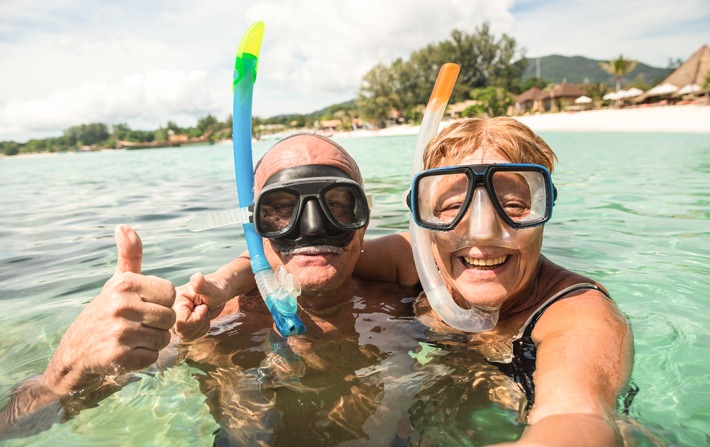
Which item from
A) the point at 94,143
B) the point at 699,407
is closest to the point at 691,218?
the point at 699,407

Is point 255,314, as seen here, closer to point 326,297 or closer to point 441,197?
point 326,297

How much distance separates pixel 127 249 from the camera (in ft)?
5.22

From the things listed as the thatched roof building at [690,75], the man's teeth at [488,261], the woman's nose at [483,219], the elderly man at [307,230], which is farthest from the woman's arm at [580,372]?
the thatched roof building at [690,75]

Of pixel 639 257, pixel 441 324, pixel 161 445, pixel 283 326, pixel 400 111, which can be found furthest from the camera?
pixel 400 111

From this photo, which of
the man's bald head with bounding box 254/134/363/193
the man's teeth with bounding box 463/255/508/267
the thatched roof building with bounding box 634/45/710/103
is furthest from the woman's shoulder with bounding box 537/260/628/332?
the thatched roof building with bounding box 634/45/710/103

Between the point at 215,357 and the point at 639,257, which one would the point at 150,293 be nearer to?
the point at 215,357

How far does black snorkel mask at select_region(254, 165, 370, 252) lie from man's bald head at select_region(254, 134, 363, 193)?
0.05 m

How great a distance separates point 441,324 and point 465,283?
56 centimetres

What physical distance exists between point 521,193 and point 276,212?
1.06 metres

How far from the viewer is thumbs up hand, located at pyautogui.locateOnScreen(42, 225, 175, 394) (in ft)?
4.95

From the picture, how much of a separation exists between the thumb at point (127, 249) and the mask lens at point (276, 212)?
0.65 metres

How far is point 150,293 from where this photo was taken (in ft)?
5.10

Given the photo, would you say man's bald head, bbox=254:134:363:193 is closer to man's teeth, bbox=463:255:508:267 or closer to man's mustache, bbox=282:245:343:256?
man's mustache, bbox=282:245:343:256

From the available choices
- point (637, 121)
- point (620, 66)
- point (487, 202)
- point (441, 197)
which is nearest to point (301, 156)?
point (441, 197)
